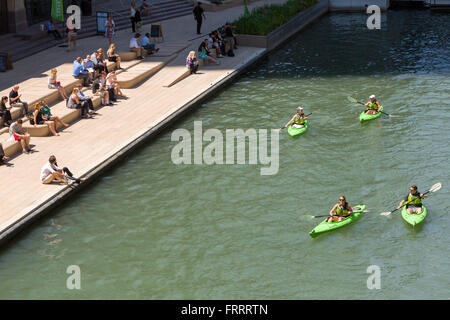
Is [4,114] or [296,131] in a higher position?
[4,114]

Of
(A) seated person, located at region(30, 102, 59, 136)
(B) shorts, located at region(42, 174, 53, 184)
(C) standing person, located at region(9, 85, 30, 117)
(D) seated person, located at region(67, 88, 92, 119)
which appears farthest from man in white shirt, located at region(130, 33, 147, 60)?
(B) shorts, located at region(42, 174, 53, 184)

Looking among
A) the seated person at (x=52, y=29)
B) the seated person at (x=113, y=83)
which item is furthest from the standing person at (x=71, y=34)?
the seated person at (x=113, y=83)

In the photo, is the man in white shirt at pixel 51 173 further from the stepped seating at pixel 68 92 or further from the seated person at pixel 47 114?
the seated person at pixel 47 114

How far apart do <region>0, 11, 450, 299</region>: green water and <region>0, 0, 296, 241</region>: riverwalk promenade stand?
784 millimetres

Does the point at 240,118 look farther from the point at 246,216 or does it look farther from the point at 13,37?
the point at 13,37

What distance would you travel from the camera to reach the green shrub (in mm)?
44188

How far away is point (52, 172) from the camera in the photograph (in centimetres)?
2314

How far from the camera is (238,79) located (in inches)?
1510

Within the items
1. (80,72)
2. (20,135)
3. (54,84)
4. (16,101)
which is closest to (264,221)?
(20,135)

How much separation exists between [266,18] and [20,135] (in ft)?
79.4

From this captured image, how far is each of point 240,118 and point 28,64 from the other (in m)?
13.2

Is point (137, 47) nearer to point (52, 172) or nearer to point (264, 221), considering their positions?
point (52, 172)

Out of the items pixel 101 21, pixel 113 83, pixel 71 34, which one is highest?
pixel 101 21

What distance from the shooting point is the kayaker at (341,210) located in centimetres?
2152
